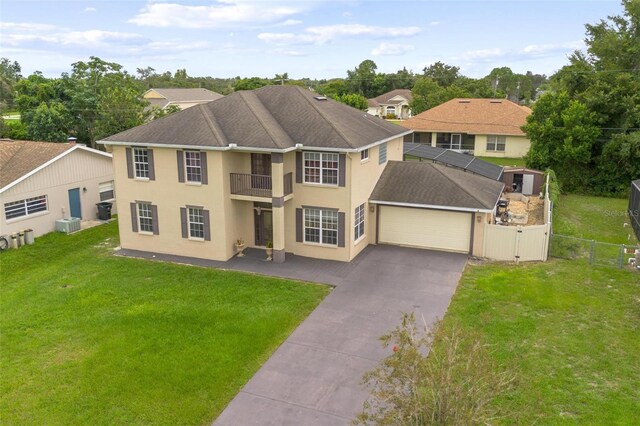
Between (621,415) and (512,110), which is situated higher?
(512,110)

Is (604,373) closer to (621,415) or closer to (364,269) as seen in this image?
(621,415)

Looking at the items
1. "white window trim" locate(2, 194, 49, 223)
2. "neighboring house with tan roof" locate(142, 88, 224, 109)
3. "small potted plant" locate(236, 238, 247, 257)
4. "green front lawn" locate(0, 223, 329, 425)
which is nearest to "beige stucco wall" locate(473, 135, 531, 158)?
"small potted plant" locate(236, 238, 247, 257)

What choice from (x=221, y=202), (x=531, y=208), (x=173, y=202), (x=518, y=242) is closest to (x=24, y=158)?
(x=173, y=202)

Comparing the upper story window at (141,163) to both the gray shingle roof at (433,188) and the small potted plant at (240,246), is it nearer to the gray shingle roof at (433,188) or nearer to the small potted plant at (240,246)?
the small potted plant at (240,246)

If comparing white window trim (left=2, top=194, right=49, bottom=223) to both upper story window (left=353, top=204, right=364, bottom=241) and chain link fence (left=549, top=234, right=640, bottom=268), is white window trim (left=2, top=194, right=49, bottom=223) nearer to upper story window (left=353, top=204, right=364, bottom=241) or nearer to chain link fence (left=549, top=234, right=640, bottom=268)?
upper story window (left=353, top=204, right=364, bottom=241)

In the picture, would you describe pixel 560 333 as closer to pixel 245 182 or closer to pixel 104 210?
pixel 245 182

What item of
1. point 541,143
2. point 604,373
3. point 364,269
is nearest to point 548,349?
point 604,373
